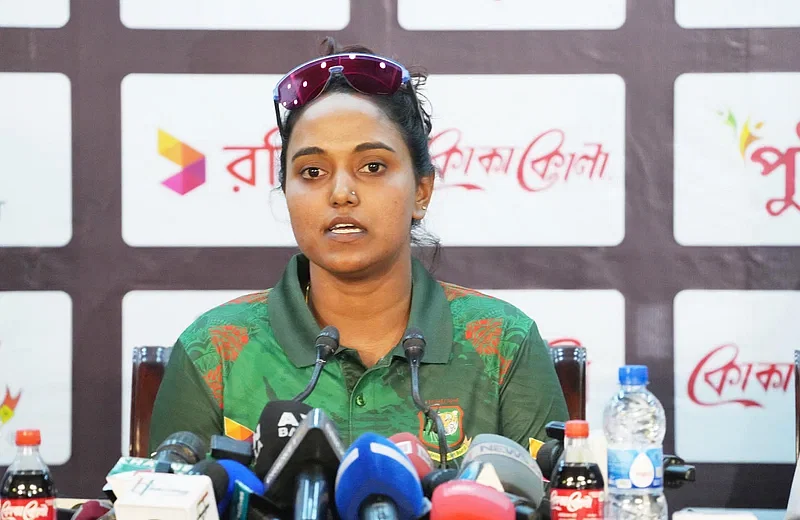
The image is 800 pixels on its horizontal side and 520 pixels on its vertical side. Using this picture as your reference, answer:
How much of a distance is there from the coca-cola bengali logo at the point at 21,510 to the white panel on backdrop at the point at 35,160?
4.75 ft

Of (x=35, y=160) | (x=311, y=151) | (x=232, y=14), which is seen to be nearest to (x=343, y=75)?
(x=311, y=151)

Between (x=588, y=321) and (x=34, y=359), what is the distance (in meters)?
1.28

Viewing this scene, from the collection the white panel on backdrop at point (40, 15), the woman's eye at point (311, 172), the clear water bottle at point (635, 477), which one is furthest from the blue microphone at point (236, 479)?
the white panel on backdrop at point (40, 15)

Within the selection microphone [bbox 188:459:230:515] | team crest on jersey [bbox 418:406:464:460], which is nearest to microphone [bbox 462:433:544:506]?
microphone [bbox 188:459:230:515]

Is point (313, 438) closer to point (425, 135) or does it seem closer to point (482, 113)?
point (425, 135)

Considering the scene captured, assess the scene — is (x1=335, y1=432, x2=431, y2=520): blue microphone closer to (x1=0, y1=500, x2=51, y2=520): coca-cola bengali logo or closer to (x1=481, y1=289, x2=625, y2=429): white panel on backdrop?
(x1=0, y1=500, x2=51, y2=520): coca-cola bengali logo

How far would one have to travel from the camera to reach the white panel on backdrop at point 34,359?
245 cm

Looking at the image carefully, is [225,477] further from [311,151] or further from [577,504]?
[311,151]

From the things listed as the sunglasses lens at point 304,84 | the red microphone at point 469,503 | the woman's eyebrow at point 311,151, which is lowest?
the red microphone at point 469,503

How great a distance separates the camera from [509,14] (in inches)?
97.2

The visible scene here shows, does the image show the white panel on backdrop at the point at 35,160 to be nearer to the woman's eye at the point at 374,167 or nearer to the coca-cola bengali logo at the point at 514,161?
the coca-cola bengali logo at the point at 514,161

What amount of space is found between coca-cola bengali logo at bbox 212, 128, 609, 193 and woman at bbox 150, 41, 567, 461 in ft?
1.95

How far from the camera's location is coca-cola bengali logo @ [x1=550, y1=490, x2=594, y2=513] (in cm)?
104

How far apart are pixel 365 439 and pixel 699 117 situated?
1712mm
